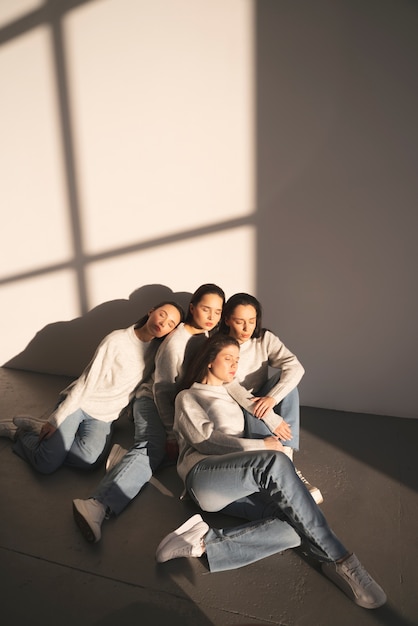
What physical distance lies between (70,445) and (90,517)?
1.61ft

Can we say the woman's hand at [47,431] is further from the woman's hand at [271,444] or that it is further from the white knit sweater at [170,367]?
the woman's hand at [271,444]

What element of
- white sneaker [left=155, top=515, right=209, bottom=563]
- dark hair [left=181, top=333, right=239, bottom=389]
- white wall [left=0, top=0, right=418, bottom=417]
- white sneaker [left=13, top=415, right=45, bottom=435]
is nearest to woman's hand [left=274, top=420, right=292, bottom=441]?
dark hair [left=181, top=333, right=239, bottom=389]

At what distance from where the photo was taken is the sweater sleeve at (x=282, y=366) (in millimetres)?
2475

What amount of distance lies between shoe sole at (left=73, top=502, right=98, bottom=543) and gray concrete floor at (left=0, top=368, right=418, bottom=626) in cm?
3

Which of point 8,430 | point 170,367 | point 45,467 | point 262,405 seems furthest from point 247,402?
point 8,430

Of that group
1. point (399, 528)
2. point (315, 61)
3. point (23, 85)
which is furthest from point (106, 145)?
point (399, 528)

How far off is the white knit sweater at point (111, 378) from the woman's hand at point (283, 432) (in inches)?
26.9

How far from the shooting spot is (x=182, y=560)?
2029 millimetres

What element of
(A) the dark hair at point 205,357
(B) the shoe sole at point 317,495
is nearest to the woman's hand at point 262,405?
(A) the dark hair at point 205,357

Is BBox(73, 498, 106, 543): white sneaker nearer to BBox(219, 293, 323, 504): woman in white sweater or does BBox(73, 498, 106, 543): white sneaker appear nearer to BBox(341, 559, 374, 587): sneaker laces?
BBox(219, 293, 323, 504): woman in white sweater

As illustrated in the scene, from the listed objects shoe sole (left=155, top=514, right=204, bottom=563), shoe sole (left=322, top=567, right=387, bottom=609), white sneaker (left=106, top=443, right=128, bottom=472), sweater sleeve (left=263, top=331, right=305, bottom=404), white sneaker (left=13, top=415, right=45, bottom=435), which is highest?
sweater sleeve (left=263, top=331, right=305, bottom=404)

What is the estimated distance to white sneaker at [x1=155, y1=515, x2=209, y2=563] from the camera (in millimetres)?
1977

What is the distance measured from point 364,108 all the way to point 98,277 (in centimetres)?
167

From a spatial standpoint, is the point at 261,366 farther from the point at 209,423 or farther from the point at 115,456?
the point at 115,456
